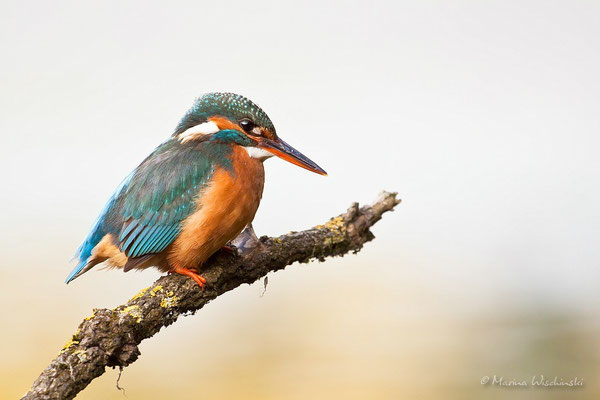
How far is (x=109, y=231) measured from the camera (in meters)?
2.78

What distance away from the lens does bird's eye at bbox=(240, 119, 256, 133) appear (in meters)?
2.89

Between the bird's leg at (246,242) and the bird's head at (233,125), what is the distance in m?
0.33

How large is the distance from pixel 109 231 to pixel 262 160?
0.70m

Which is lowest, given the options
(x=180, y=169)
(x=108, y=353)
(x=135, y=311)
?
(x=108, y=353)

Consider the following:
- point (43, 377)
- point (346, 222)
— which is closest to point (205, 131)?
point (346, 222)

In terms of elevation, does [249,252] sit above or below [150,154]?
below

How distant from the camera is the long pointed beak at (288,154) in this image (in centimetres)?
293

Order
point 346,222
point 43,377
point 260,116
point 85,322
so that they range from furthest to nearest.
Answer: point 346,222
point 260,116
point 85,322
point 43,377

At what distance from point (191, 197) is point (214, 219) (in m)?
0.13

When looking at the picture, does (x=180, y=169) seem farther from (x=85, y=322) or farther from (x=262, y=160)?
(x=85, y=322)

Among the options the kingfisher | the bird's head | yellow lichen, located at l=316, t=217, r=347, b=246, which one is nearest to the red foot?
the kingfisher

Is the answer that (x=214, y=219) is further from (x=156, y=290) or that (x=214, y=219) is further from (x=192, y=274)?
(x=156, y=290)

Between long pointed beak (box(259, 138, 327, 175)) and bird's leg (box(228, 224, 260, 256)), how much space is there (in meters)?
0.34

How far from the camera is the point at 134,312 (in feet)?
7.93
